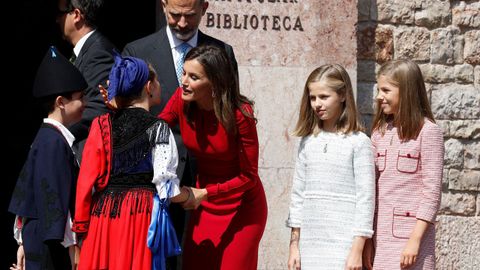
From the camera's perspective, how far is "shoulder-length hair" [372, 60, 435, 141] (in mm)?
6422

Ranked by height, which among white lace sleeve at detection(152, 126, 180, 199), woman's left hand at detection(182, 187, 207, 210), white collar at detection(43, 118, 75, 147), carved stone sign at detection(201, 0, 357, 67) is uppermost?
carved stone sign at detection(201, 0, 357, 67)

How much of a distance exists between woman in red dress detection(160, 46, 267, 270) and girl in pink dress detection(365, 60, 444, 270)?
0.67 meters

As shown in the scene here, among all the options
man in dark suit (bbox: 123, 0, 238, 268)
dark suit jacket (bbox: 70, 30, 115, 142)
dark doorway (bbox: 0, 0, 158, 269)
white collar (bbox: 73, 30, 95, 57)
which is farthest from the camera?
dark doorway (bbox: 0, 0, 158, 269)

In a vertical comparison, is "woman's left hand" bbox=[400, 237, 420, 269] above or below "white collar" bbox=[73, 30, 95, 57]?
below

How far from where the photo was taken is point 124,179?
6.05 metres

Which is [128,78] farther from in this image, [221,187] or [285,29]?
[285,29]

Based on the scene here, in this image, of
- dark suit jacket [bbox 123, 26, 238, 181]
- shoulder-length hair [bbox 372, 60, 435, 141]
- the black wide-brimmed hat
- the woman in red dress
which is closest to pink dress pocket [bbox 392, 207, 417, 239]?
shoulder-length hair [bbox 372, 60, 435, 141]

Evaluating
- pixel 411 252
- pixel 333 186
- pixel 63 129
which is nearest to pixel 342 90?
pixel 333 186

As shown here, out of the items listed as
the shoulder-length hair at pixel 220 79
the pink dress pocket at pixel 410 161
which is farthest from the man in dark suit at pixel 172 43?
the pink dress pocket at pixel 410 161

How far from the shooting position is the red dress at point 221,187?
21.4 ft

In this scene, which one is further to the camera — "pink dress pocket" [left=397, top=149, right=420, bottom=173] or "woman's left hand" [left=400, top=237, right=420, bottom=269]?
"pink dress pocket" [left=397, top=149, right=420, bottom=173]

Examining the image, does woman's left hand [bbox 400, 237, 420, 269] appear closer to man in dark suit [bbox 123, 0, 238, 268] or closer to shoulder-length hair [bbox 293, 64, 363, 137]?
shoulder-length hair [bbox 293, 64, 363, 137]

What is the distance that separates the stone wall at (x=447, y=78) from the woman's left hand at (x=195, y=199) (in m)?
2.78

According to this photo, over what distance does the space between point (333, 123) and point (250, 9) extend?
7.37ft
